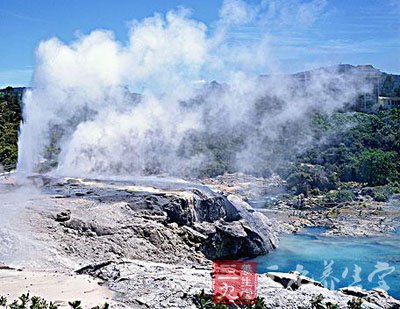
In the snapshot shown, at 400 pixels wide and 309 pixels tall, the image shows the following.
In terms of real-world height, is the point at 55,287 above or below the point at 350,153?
below

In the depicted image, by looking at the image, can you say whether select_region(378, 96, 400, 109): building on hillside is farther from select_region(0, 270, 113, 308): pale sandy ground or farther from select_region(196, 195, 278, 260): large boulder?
select_region(0, 270, 113, 308): pale sandy ground

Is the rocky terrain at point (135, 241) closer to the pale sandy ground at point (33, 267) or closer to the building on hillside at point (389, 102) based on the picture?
the pale sandy ground at point (33, 267)

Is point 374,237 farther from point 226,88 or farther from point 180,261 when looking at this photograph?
point 226,88

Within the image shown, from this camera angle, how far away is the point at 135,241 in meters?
20.1

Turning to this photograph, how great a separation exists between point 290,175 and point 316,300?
33.4 m

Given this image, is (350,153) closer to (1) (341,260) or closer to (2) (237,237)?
(1) (341,260)

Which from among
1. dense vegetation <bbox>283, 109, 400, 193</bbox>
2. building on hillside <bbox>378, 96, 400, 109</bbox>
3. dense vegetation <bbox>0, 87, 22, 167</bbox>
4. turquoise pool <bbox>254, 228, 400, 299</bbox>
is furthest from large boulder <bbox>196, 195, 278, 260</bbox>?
building on hillside <bbox>378, 96, 400, 109</bbox>

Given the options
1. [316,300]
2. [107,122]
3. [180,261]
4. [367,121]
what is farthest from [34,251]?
[367,121]

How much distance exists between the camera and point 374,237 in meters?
30.1

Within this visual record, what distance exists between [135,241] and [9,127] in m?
27.1

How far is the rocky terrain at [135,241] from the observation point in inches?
586

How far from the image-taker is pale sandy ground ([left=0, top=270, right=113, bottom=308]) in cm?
1408

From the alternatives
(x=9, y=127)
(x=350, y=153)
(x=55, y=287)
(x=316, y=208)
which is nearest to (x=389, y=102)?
(x=350, y=153)

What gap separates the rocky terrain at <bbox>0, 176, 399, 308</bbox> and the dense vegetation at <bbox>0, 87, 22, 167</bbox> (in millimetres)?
9230
